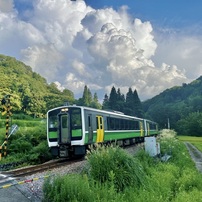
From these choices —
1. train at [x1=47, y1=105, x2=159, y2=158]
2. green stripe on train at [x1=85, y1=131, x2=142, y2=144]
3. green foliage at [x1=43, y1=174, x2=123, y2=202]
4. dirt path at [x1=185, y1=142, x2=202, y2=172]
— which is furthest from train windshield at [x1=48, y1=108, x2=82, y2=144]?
green foliage at [x1=43, y1=174, x2=123, y2=202]

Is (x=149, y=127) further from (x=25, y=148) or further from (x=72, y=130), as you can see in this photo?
(x=25, y=148)

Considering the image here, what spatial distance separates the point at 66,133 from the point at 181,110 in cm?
7959

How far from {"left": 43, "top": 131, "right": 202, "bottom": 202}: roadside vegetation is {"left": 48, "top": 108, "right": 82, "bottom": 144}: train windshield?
482cm

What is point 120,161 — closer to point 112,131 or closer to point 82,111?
point 82,111

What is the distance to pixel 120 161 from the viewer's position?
8.16m

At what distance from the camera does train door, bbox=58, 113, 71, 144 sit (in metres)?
14.0

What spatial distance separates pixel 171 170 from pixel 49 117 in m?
7.00

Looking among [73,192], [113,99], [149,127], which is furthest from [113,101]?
[73,192]

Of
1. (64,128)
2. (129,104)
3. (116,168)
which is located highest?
(129,104)

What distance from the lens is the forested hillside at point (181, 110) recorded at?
71.8 meters

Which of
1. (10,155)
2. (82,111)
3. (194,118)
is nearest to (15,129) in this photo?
(10,155)

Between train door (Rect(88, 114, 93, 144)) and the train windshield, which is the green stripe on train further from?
the train windshield

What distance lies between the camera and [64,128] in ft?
46.6

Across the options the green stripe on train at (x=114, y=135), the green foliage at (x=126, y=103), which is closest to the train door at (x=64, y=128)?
the green stripe on train at (x=114, y=135)
